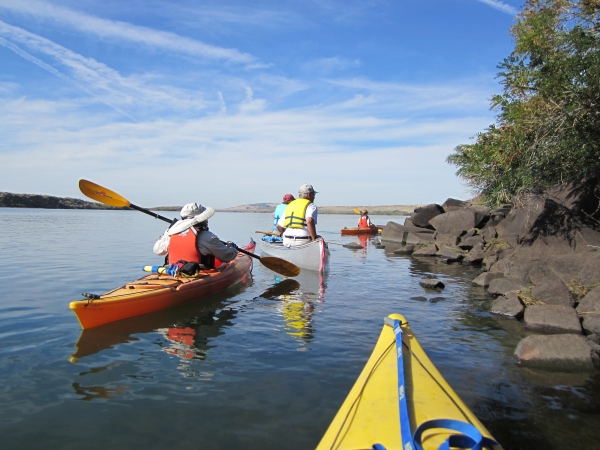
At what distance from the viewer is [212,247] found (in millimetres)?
9008

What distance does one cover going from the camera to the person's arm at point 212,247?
29.4 ft

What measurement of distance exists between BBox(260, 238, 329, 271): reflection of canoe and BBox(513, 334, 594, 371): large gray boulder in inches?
277

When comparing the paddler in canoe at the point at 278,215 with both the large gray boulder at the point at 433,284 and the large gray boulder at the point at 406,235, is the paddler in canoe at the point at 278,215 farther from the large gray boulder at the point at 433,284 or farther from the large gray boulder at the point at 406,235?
the large gray boulder at the point at 406,235

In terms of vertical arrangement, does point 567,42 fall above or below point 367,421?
above

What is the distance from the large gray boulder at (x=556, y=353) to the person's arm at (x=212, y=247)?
5594 millimetres

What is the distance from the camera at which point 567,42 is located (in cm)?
966

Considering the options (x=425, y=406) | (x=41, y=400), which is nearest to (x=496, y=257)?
(x=425, y=406)

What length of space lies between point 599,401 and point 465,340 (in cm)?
229

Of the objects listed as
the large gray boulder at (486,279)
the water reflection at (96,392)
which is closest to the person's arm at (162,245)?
the water reflection at (96,392)

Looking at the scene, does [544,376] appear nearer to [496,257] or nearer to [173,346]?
[173,346]

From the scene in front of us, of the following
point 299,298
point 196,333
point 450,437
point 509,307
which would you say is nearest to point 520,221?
point 509,307

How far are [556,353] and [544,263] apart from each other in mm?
4665

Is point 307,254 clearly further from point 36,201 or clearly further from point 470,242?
point 36,201

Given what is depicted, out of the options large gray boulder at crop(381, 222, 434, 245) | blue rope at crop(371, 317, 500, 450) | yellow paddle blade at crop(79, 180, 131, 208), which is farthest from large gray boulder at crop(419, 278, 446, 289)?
large gray boulder at crop(381, 222, 434, 245)
